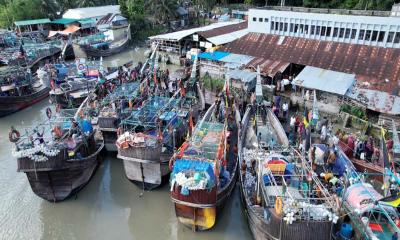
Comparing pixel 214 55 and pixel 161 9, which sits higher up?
pixel 161 9

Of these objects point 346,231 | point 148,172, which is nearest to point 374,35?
point 346,231

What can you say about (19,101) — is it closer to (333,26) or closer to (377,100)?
(333,26)

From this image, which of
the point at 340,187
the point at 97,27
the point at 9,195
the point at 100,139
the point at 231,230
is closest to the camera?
the point at 340,187

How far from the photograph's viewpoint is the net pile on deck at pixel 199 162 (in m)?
11.1

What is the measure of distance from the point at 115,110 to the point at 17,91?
11.3 m

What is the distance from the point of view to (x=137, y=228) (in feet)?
42.6

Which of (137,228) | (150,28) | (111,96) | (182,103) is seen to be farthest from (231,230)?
(150,28)

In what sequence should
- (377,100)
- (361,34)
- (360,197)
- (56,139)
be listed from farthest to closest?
(361,34), (377,100), (56,139), (360,197)

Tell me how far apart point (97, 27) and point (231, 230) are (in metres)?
37.6

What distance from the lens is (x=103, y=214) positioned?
44.8ft

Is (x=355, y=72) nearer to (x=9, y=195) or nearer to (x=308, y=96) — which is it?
(x=308, y=96)

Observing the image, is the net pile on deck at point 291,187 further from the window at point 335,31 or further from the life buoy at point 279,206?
the window at point 335,31

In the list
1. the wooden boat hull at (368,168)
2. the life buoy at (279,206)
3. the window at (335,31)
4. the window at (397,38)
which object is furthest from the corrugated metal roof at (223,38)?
the life buoy at (279,206)

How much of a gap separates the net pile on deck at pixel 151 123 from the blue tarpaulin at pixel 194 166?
2.23 m
